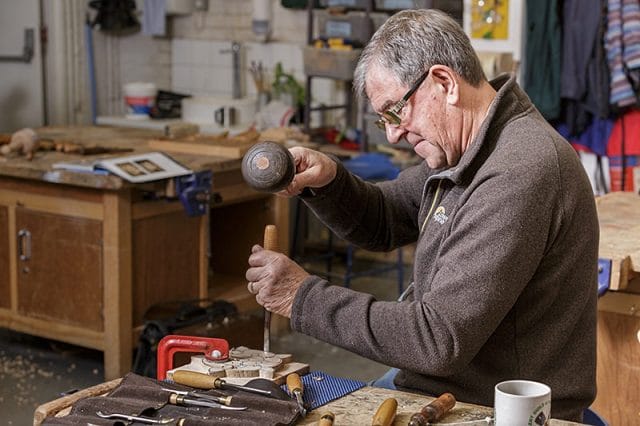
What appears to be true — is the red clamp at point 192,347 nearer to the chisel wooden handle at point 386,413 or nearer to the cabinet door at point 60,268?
the chisel wooden handle at point 386,413

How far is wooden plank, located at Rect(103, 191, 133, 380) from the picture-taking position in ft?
16.0

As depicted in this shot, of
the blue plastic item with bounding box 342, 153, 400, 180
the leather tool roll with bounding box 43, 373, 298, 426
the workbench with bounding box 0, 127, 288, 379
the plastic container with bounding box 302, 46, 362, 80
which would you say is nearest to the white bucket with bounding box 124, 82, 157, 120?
the plastic container with bounding box 302, 46, 362, 80

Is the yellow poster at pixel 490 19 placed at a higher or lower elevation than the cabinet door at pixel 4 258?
higher

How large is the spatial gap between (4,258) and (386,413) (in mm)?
3647

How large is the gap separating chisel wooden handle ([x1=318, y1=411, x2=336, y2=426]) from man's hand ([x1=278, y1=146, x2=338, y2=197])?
30.6 inches

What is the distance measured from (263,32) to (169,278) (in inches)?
139

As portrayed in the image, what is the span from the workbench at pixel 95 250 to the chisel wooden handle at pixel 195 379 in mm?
2498

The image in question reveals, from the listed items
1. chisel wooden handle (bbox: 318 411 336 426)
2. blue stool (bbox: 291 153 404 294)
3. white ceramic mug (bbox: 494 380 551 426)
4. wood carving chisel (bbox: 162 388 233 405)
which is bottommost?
blue stool (bbox: 291 153 404 294)

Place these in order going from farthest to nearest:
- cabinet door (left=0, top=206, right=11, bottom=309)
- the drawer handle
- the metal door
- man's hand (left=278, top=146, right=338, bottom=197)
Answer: the metal door → cabinet door (left=0, top=206, right=11, bottom=309) → the drawer handle → man's hand (left=278, top=146, right=338, bottom=197)

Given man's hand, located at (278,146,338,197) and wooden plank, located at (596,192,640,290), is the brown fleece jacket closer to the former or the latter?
man's hand, located at (278,146,338,197)

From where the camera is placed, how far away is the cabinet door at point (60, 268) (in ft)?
16.4

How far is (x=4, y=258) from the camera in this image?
5328 millimetres

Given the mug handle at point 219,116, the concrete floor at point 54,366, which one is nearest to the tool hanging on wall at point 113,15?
the mug handle at point 219,116

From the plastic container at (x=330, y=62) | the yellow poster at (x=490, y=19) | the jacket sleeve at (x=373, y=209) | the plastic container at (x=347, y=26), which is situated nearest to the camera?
the jacket sleeve at (x=373, y=209)
